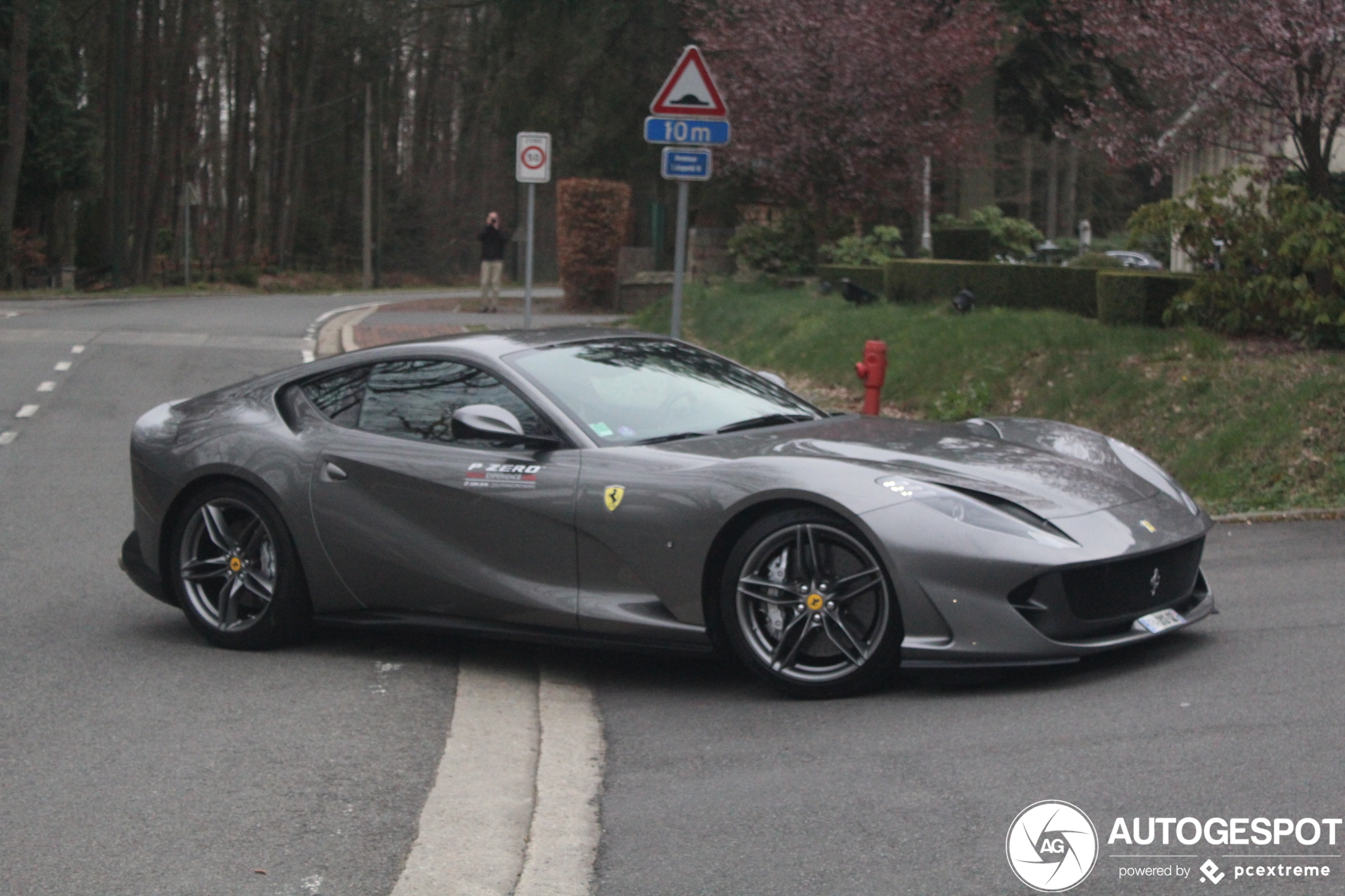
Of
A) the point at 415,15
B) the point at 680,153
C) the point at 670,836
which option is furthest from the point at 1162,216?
the point at 415,15

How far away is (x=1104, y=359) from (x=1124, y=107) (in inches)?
A: 149

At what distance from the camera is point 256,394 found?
23.7 feet

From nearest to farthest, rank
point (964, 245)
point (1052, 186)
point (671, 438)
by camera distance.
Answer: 1. point (671, 438)
2. point (964, 245)
3. point (1052, 186)

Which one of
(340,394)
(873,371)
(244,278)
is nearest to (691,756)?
(340,394)

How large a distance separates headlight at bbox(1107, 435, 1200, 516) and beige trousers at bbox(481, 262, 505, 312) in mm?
24835

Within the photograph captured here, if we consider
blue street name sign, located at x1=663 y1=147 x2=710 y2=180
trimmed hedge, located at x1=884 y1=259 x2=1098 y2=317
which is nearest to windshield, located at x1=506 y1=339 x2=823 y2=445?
blue street name sign, located at x1=663 y1=147 x2=710 y2=180

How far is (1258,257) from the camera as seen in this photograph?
12156mm

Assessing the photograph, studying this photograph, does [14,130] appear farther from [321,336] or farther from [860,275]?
[860,275]

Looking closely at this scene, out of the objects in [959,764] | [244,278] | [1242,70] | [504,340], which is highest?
[1242,70]

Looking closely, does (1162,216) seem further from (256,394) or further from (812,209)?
(812,209)

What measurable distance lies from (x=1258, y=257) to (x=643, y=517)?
7831mm

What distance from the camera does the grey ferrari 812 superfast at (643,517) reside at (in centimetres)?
542

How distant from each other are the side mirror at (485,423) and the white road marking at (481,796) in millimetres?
946

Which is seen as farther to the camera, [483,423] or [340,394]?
[340,394]
